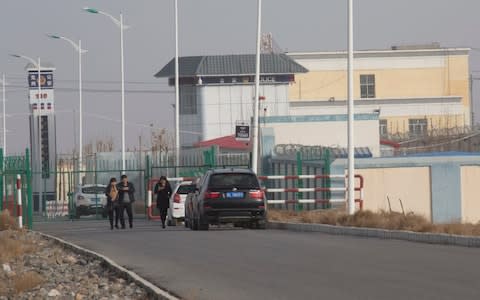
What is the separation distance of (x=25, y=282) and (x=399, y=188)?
28973 millimetres

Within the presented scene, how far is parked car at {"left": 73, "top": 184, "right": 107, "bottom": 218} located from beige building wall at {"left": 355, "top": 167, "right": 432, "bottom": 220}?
14.7 meters

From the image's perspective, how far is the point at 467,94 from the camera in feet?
289

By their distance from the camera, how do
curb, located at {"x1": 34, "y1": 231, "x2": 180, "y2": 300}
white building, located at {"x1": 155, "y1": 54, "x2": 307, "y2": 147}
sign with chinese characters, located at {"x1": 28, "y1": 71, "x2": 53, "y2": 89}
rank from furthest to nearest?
white building, located at {"x1": 155, "y1": 54, "x2": 307, "y2": 147} → sign with chinese characters, located at {"x1": 28, "y1": 71, "x2": 53, "y2": 89} → curb, located at {"x1": 34, "y1": 231, "x2": 180, "y2": 300}

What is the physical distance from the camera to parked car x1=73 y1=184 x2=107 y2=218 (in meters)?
54.3

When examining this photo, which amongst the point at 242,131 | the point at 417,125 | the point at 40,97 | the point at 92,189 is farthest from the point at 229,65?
the point at 242,131

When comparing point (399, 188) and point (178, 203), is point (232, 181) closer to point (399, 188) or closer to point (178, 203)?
point (178, 203)

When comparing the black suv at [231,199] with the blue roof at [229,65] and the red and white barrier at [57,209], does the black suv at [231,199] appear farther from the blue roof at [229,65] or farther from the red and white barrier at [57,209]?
the blue roof at [229,65]

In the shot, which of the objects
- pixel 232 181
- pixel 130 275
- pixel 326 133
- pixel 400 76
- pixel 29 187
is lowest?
pixel 130 275

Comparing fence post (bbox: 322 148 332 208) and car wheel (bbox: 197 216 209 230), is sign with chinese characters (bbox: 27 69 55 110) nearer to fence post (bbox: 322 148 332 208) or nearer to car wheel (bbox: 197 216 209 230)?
fence post (bbox: 322 148 332 208)

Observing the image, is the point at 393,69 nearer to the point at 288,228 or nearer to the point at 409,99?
the point at 409,99

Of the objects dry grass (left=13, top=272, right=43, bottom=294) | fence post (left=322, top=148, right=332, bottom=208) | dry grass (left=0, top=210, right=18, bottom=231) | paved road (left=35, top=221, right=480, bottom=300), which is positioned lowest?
dry grass (left=0, top=210, right=18, bottom=231)

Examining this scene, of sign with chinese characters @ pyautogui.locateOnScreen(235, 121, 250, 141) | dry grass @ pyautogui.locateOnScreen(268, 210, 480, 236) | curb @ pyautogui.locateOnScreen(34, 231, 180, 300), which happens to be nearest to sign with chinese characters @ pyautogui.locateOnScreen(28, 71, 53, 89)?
sign with chinese characters @ pyautogui.locateOnScreen(235, 121, 250, 141)

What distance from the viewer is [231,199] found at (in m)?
33.2

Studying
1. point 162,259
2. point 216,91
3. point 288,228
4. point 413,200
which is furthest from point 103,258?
point 216,91
